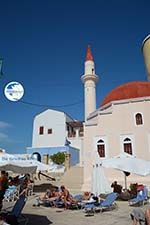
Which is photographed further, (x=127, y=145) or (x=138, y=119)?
(x=138, y=119)

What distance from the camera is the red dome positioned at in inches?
942

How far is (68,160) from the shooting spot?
111ft

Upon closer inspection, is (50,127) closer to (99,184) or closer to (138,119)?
(138,119)

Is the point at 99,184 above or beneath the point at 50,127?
beneath

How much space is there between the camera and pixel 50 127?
42.4 metres

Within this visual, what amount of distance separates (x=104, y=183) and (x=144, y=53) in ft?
23.8

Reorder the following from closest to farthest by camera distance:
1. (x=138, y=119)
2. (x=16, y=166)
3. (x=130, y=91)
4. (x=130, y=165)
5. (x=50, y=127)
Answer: (x=16, y=166)
(x=130, y=165)
(x=138, y=119)
(x=130, y=91)
(x=50, y=127)

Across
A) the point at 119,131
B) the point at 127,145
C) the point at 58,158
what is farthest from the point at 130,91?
the point at 58,158

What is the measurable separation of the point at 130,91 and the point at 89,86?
8011 millimetres

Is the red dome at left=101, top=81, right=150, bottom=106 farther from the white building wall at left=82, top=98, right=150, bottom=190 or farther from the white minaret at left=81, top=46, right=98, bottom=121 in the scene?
the white minaret at left=81, top=46, right=98, bottom=121

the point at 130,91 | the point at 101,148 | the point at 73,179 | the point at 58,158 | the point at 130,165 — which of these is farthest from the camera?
the point at 58,158

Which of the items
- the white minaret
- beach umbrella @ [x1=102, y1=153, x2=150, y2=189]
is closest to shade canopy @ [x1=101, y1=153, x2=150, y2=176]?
beach umbrella @ [x1=102, y1=153, x2=150, y2=189]

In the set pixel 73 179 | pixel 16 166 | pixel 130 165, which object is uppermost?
pixel 130 165

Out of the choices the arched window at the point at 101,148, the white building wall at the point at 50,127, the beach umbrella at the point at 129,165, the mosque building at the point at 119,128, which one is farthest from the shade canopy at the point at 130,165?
the white building wall at the point at 50,127
